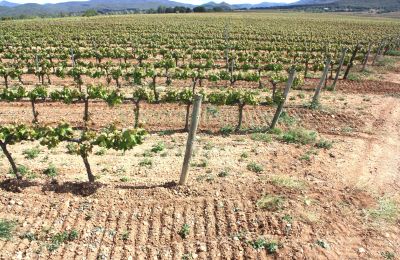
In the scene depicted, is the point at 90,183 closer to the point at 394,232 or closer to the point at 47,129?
the point at 47,129

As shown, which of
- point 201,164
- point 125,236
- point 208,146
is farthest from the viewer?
point 208,146

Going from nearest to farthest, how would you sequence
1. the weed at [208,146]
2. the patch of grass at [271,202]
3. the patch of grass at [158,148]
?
the patch of grass at [271,202]
the patch of grass at [158,148]
the weed at [208,146]

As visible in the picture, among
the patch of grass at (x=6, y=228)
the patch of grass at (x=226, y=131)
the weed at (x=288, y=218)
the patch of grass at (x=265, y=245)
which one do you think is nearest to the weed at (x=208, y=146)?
the patch of grass at (x=226, y=131)

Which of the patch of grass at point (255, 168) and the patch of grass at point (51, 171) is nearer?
the patch of grass at point (51, 171)

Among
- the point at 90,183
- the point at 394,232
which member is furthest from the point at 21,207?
the point at 394,232

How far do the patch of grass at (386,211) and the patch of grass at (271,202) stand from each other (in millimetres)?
2646

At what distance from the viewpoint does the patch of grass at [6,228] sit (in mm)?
9305

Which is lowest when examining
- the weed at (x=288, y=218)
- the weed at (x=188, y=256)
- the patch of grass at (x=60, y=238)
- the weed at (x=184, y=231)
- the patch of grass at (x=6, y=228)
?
the patch of grass at (x=6, y=228)

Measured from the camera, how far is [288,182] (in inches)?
470

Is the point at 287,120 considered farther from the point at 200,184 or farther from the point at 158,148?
the point at 200,184

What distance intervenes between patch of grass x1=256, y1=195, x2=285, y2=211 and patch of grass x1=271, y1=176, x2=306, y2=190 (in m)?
0.84

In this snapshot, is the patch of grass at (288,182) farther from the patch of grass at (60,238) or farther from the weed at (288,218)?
the patch of grass at (60,238)

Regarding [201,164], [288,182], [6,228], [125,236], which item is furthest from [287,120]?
[6,228]

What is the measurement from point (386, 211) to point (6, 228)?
10.6 metres
